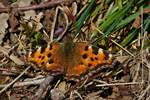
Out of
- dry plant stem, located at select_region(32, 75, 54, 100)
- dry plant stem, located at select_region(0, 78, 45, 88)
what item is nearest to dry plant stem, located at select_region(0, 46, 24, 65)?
dry plant stem, located at select_region(0, 78, 45, 88)

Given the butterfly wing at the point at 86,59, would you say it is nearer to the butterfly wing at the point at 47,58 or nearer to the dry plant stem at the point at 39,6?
the butterfly wing at the point at 47,58

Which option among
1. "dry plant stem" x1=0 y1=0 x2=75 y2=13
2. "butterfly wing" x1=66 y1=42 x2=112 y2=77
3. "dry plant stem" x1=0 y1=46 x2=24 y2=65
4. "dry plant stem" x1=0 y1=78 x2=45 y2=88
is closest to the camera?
"butterfly wing" x1=66 y1=42 x2=112 y2=77

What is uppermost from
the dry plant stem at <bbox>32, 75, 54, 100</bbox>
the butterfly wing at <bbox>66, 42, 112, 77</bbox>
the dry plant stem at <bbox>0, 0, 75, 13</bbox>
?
the dry plant stem at <bbox>0, 0, 75, 13</bbox>

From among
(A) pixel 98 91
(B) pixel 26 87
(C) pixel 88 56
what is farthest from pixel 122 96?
(B) pixel 26 87

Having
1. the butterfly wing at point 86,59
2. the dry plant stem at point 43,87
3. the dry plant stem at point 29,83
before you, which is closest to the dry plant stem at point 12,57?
the dry plant stem at point 29,83

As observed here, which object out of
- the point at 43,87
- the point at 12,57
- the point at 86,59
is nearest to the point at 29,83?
the point at 43,87

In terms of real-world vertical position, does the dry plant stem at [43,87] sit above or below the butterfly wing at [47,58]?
below

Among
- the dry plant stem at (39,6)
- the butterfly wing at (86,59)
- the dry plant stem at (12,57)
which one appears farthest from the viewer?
the dry plant stem at (39,6)

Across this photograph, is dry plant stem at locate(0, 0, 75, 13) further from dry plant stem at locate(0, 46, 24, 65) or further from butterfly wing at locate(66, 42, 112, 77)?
butterfly wing at locate(66, 42, 112, 77)

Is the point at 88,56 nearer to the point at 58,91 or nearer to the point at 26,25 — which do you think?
the point at 58,91
